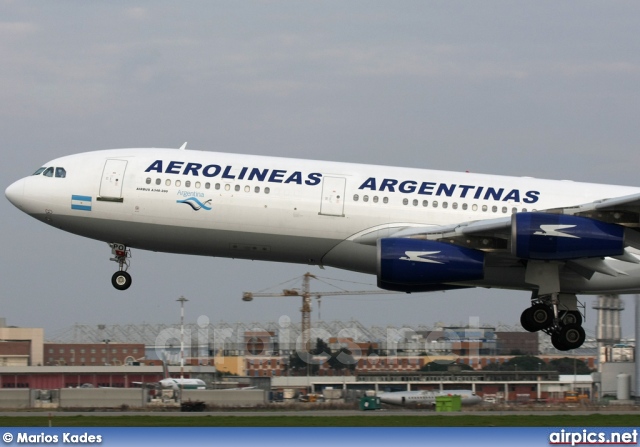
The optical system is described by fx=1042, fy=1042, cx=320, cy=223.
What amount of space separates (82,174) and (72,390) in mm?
11321

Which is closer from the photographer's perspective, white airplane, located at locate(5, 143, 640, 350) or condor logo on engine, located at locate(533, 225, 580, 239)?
condor logo on engine, located at locate(533, 225, 580, 239)

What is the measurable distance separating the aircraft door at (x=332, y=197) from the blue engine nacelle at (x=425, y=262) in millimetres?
1624

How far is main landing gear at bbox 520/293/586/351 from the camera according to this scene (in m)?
28.6

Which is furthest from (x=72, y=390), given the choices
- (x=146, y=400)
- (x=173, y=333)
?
(x=173, y=333)

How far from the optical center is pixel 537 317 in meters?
28.9

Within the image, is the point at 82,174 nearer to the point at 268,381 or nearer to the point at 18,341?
the point at 268,381

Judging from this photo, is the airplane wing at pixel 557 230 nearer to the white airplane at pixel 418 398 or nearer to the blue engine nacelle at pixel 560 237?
the blue engine nacelle at pixel 560 237

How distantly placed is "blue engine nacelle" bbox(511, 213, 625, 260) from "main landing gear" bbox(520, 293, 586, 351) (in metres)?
2.56

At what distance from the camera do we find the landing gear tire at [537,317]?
28.8 metres

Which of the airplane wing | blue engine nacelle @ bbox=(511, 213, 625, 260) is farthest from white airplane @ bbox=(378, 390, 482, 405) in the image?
blue engine nacelle @ bbox=(511, 213, 625, 260)

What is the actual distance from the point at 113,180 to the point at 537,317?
1231 cm

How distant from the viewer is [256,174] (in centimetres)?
2809

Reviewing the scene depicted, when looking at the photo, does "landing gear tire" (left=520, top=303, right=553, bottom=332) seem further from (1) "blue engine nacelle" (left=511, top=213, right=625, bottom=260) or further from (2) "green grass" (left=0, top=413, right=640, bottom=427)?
(1) "blue engine nacelle" (left=511, top=213, right=625, bottom=260)

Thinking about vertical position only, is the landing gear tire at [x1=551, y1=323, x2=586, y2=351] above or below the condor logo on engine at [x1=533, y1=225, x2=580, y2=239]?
below
